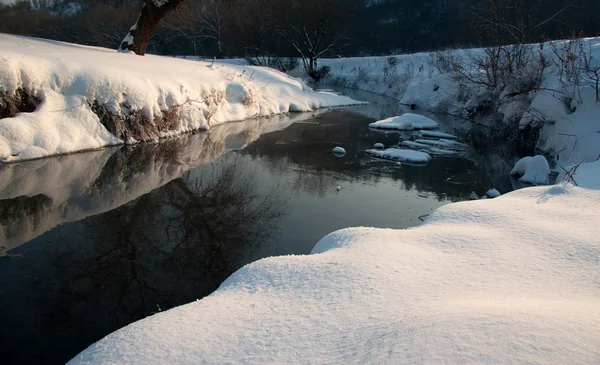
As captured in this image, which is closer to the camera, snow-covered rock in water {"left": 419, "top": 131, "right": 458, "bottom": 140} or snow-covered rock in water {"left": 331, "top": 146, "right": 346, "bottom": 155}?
snow-covered rock in water {"left": 331, "top": 146, "right": 346, "bottom": 155}

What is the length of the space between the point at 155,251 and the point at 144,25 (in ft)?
40.5

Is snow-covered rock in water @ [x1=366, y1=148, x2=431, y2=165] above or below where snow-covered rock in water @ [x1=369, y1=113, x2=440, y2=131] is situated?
below

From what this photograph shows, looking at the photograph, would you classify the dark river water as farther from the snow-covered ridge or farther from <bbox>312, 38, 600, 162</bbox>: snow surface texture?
<bbox>312, 38, 600, 162</bbox>: snow surface texture

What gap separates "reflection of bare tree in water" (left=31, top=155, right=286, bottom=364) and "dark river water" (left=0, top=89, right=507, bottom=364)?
0.02 m

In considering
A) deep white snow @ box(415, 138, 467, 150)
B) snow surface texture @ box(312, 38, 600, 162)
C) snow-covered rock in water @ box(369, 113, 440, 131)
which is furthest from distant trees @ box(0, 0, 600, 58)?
deep white snow @ box(415, 138, 467, 150)

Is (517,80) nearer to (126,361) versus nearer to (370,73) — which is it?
(126,361)

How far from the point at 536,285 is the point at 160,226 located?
14.0ft

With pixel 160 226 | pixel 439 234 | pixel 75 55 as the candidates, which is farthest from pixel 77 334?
pixel 75 55

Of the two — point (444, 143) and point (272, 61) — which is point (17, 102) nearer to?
point (444, 143)

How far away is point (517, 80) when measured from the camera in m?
13.8

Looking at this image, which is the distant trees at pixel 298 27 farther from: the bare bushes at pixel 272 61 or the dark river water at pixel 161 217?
the dark river water at pixel 161 217

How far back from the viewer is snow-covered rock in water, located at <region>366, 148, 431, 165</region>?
32.7ft

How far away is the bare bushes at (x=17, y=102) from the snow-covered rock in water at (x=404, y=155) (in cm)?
733

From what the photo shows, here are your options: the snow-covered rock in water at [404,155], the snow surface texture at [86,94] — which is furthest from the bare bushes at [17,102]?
the snow-covered rock in water at [404,155]
